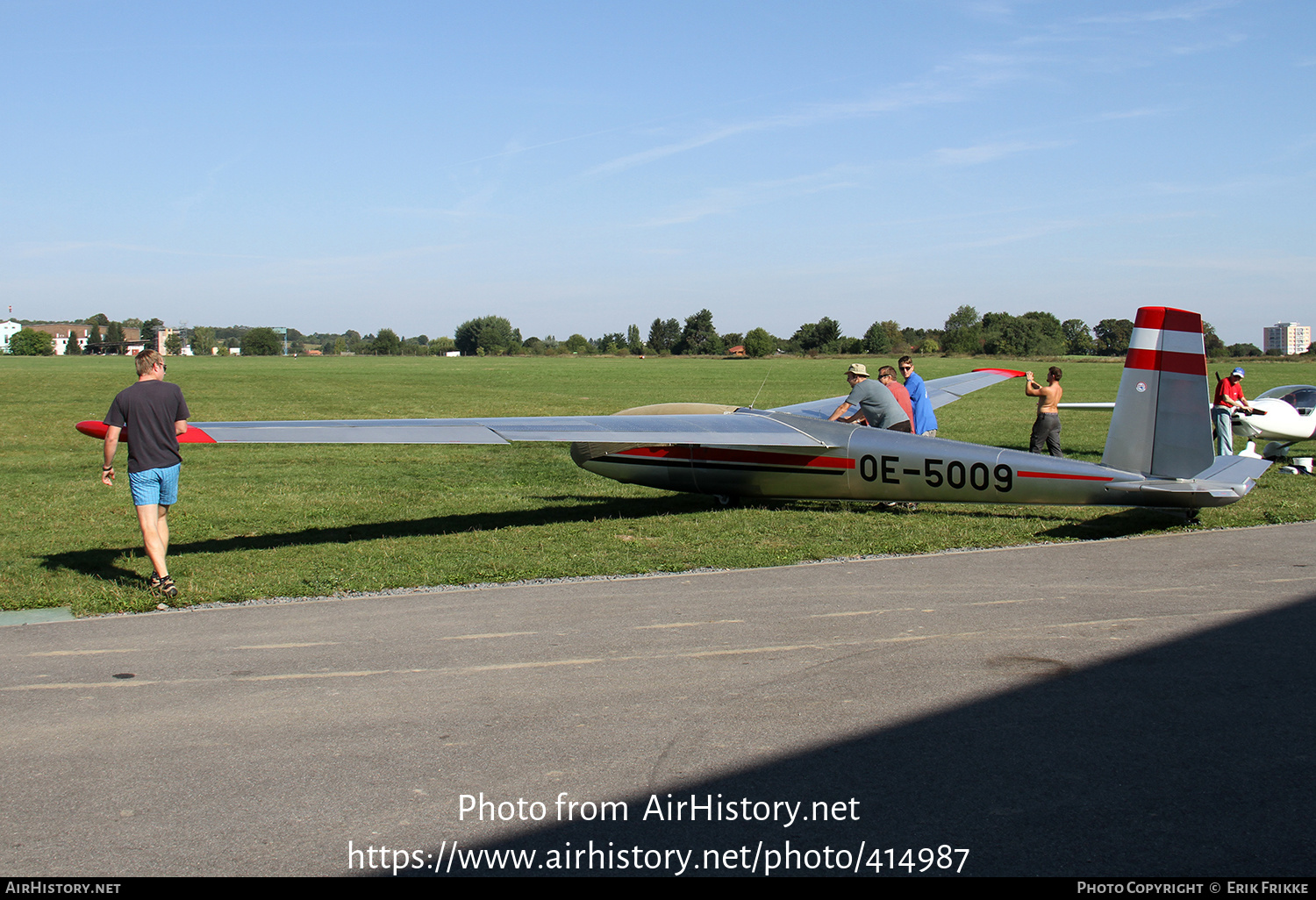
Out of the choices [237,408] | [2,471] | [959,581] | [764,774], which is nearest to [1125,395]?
[959,581]

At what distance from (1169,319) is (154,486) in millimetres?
9687

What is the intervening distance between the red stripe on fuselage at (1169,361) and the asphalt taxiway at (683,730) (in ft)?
7.77

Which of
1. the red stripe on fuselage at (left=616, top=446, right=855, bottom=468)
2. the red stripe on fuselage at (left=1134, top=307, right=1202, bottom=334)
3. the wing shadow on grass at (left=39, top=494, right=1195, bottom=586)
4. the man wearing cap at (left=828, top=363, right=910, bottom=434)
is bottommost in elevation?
the wing shadow on grass at (left=39, top=494, right=1195, bottom=586)

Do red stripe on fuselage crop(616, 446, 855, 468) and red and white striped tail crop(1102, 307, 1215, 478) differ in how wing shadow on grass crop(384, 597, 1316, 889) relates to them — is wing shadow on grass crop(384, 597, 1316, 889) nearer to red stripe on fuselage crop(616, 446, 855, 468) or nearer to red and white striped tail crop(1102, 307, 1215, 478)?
red and white striped tail crop(1102, 307, 1215, 478)

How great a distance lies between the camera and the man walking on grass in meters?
8.00

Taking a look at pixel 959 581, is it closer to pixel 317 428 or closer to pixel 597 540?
pixel 597 540

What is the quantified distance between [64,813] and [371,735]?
4.58ft

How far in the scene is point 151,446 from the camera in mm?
8023

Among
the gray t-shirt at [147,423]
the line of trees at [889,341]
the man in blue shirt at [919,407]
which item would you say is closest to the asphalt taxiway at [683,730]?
the gray t-shirt at [147,423]

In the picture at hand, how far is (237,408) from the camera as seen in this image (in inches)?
1319

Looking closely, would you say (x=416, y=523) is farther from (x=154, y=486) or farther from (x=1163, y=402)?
(x=1163, y=402)

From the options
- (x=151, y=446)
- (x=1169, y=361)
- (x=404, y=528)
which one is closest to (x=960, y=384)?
(x=1169, y=361)

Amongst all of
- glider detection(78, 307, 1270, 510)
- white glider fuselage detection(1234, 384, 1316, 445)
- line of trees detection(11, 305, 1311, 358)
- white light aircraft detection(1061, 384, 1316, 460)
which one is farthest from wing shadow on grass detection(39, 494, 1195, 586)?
Result: line of trees detection(11, 305, 1311, 358)

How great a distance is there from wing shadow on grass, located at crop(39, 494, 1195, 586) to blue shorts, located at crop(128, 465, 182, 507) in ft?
3.54
